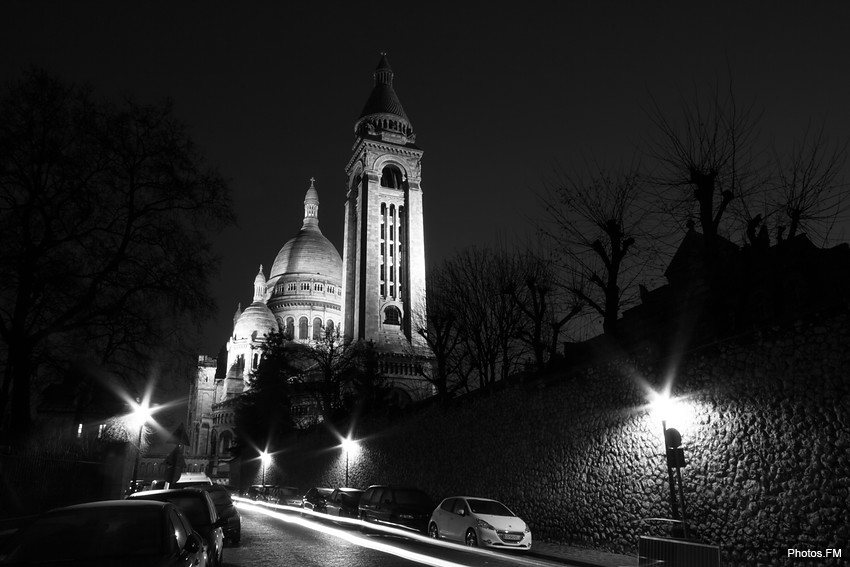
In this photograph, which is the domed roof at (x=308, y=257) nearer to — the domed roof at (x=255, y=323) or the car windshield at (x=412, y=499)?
the domed roof at (x=255, y=323)

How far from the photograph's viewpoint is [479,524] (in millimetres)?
14578

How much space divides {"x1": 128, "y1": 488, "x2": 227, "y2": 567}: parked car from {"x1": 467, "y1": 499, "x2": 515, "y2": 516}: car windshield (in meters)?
7.46

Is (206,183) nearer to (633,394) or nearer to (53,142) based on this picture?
(53,142)

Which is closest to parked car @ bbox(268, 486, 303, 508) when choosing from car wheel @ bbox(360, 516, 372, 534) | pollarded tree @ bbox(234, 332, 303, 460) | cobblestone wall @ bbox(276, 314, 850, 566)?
car wheel @ bbox(360, 516, 372, 534)

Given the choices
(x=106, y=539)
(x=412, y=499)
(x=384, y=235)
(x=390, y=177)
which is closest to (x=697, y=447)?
(x=412, y=499)

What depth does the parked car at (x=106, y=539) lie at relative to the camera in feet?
16.8

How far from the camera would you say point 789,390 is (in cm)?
1077

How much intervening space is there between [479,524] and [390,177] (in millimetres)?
67230

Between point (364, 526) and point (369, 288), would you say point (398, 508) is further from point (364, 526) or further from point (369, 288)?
point (369, 288)

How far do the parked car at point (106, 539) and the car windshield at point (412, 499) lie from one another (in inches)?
590

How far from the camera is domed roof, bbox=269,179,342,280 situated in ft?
334

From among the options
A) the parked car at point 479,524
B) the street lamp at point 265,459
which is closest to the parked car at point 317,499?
the parked car at point 479,524

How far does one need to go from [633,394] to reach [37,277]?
14.1 m

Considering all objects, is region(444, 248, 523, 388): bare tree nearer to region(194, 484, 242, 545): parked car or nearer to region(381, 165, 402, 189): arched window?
region(194, 484, 242, 545): parked car
